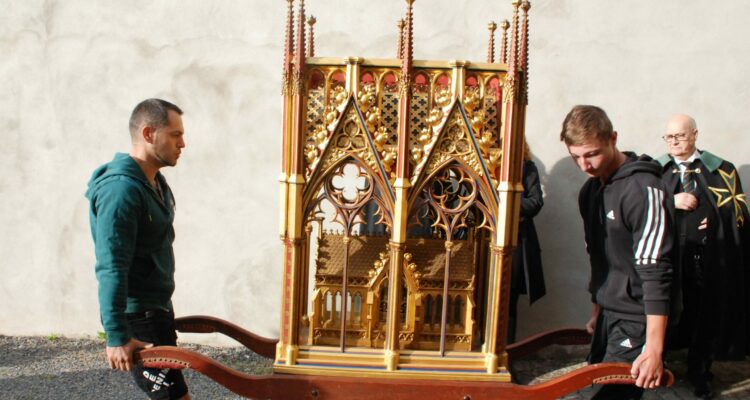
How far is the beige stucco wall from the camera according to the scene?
429 centimetres

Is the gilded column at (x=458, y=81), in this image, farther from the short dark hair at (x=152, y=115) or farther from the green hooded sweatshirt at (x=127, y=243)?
the green hooded sweatshirt at (x=127, y=243)

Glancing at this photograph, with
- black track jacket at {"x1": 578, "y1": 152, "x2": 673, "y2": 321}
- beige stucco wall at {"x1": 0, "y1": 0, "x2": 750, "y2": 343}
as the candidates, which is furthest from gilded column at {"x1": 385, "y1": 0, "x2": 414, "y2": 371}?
beige stucco wall at {"x1": 0, "y1": 0, "x2": 750, "y2": 343}

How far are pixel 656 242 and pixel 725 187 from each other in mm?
2074

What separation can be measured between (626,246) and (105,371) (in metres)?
3.61

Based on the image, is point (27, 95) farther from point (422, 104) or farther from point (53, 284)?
point (422, 104)

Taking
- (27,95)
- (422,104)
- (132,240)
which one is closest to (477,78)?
(422,104)

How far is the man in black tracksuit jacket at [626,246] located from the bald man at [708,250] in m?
1.55

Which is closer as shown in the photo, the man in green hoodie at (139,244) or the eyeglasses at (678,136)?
the man in green hoodie at (139,244)

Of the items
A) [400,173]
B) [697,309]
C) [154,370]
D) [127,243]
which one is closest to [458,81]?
[400,173]

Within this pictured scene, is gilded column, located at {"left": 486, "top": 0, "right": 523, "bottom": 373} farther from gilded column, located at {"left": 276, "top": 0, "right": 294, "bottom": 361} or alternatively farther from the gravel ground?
the gravel ground

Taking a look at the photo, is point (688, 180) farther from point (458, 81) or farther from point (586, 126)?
point (458, 81)

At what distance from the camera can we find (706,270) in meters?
3.79

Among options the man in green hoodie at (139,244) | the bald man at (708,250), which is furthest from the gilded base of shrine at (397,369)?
the bald man at (708,250)

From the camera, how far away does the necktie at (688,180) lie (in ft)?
12.4
